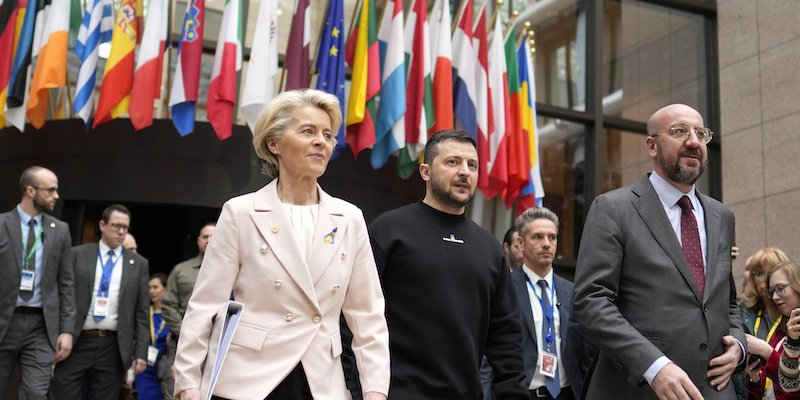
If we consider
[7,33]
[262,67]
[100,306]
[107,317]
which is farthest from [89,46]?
[107,317]

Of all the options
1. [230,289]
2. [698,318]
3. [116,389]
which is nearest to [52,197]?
[116,389]

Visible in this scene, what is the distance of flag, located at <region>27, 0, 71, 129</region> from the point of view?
832cm

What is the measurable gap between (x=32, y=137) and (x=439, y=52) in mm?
4620

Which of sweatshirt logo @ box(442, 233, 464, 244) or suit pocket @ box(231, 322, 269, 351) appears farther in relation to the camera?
sweatshirt logo @ box(442, 233, 464, 244)

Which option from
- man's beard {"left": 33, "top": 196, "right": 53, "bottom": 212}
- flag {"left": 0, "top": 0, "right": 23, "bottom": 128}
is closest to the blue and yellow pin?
man's beard {"left": 33, "top": 196, "right": 53, "bottom": 212}

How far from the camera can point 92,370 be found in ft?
25.5

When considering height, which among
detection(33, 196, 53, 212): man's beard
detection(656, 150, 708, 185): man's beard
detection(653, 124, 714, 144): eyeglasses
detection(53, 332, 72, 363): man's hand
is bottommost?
detection(53, 332, 72, 363): man's hand

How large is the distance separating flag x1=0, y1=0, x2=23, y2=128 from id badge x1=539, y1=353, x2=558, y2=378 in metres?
5.88

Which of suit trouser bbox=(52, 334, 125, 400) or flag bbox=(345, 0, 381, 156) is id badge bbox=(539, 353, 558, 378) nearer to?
flag bbox=(345, 0, 381, 156)

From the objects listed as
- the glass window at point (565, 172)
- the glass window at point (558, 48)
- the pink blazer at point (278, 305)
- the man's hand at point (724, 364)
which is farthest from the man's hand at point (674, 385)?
the glass window at point (558, 48)

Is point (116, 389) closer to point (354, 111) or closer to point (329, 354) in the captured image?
point (354, 111)

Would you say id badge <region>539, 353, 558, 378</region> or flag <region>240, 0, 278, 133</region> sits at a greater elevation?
flag <region>240, 0, 278, 133</region>

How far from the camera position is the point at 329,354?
3.03 m

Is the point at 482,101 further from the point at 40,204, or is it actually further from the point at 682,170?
the point at 682,170
